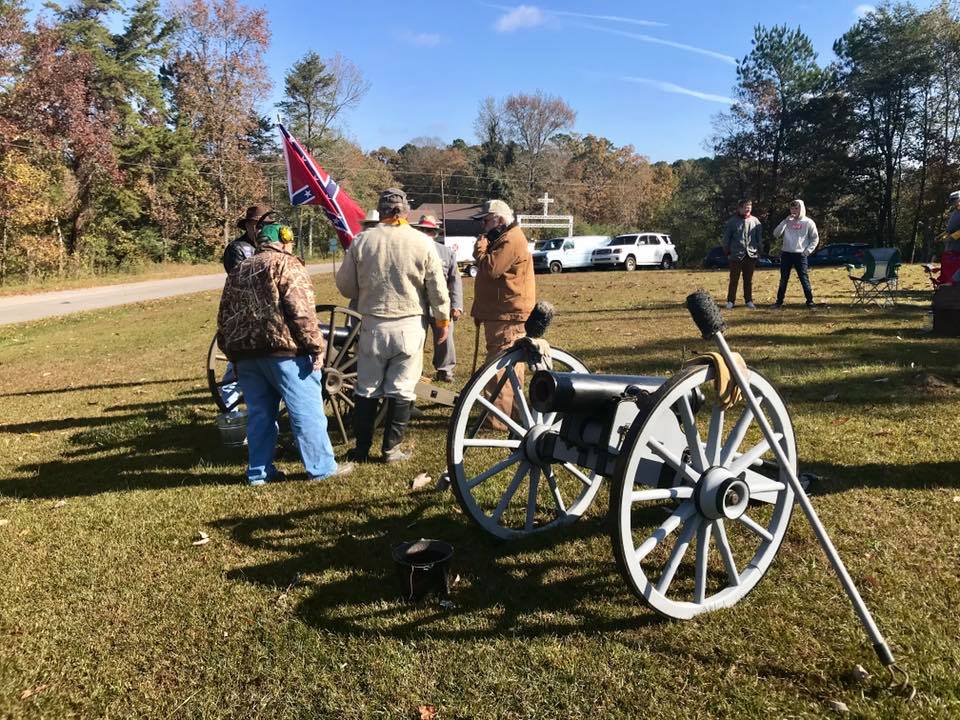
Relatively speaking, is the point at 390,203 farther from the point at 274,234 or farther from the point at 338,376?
the point at 338,376

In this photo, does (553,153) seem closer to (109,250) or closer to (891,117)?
(891,117)

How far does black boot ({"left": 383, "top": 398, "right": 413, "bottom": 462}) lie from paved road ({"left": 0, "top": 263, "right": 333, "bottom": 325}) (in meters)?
16.3

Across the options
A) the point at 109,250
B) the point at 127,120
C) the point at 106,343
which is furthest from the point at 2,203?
the point at 106,343

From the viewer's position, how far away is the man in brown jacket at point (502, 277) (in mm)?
5273

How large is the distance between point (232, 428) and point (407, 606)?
306cm

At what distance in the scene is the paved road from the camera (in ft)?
61.2

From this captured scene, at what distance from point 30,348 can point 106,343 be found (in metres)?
1.54

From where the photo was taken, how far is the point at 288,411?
4523 mm

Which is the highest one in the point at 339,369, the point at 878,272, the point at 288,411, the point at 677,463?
the point at 878,272

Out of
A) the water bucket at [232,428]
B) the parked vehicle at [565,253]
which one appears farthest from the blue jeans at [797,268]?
the parked vehicle at [565,253]

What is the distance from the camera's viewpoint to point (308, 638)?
2814 mm

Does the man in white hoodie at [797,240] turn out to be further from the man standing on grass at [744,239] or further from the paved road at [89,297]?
the paved road at [89,297]

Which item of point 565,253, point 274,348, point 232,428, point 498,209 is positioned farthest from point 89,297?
point 498,209

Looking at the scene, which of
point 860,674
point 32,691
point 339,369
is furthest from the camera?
point 339,369
